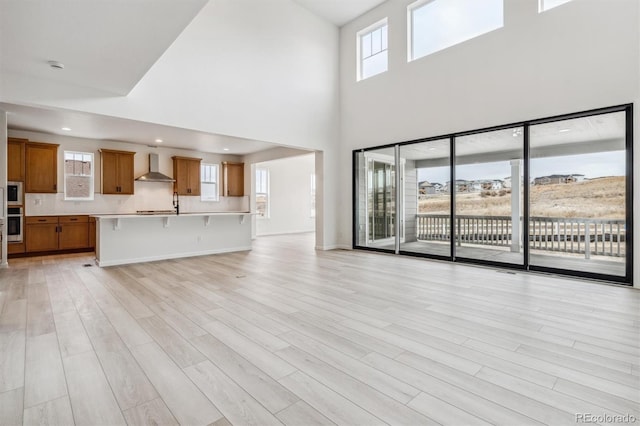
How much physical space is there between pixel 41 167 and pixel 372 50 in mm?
8098

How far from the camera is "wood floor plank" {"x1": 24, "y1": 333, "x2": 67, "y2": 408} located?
1.79m

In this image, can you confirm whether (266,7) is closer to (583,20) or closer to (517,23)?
(517,23)

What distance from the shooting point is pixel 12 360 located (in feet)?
7.23

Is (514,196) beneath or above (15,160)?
beneath

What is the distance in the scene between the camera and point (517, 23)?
5078 mm

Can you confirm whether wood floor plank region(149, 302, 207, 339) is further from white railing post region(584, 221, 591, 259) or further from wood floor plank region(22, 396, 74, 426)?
white railing post region(584, 221, 591, 259)

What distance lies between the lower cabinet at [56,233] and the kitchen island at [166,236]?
2.20 m

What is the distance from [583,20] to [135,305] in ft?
22.7

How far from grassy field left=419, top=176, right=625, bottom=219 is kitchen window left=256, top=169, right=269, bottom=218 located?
6.46 meters

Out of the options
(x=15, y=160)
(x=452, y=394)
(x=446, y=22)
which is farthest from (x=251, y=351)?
(x=15, y=160)

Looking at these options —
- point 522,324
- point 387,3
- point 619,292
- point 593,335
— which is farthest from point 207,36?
point 619,292

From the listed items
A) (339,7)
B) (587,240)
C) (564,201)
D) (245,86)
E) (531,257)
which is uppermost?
(339,7)

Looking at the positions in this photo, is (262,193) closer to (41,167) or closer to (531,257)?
(41,167)

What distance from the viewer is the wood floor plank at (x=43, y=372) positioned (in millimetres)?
1793
